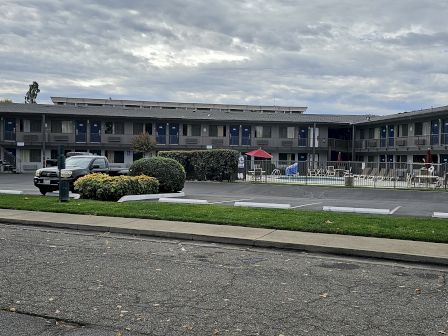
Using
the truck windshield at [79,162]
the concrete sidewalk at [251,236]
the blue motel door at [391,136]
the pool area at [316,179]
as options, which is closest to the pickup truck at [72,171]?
the truck windshield at [79,162]

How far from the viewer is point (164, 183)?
1992cm

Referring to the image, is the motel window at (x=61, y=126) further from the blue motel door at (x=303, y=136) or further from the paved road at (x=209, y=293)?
the paved road at (x=209, y=293)

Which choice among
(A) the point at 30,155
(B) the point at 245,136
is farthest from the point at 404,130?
(A) the point at 30,155

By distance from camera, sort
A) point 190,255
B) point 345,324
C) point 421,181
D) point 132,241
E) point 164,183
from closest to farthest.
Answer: point 345,324
point 190,255
point 132,241
point 164,183
point 421,181

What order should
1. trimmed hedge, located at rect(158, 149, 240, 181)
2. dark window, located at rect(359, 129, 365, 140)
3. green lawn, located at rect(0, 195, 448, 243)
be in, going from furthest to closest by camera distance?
dark window, located at rect(359, 129, 365, 140) → trimmed hedge, located at rect(158, 149, 240, 181) → green lawn, located at rect(0, 195, 448, 243)

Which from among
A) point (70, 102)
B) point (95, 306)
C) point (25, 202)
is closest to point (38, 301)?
point (95, 306)

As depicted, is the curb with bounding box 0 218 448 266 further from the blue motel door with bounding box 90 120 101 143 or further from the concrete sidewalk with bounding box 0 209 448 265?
the blue motel door with bounding box 90 120 101 143

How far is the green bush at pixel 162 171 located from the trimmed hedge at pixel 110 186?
A: 99 centimetres

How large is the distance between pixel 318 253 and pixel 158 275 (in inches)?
138

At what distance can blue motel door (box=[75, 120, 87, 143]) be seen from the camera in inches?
1881

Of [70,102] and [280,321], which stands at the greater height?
[70,102]

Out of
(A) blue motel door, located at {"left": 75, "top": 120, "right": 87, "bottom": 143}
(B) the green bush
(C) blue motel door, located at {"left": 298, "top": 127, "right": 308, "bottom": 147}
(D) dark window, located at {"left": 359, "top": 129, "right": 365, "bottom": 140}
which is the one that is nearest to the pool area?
(B) the green bush

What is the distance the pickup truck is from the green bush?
7.38ft

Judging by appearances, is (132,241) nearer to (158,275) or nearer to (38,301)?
(158,275)
